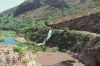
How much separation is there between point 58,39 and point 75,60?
72.4ft

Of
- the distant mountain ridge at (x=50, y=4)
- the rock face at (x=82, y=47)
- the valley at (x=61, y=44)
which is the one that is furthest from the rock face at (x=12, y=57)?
the distant mountain ridge at (x=50, y=4)

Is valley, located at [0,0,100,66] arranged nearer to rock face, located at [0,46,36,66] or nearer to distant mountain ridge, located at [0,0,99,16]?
rock face, located at [0,46,36,66]

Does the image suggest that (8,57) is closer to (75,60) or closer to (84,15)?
(75,60)

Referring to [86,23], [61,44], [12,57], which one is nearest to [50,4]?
[86,23]

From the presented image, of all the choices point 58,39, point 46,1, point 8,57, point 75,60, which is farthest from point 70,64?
point 46,1

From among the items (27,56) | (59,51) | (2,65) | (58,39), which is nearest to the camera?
(2,65)

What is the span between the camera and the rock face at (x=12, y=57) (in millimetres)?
19969

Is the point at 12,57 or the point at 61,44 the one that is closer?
the point at 12,57

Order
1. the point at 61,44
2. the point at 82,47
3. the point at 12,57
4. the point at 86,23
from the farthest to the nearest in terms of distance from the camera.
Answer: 1. the point at 86,23
2. the point at 61,44
3. the point at 82,47
4. the point at 12,57

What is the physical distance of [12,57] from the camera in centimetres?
2031

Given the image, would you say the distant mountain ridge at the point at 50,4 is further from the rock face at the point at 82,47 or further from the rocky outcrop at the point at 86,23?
the rock face at the point at 82,47

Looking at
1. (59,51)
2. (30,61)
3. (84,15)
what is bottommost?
(59,51)

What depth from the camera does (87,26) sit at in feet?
283

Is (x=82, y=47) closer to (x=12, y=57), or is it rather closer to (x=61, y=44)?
(x=61, y=44)
